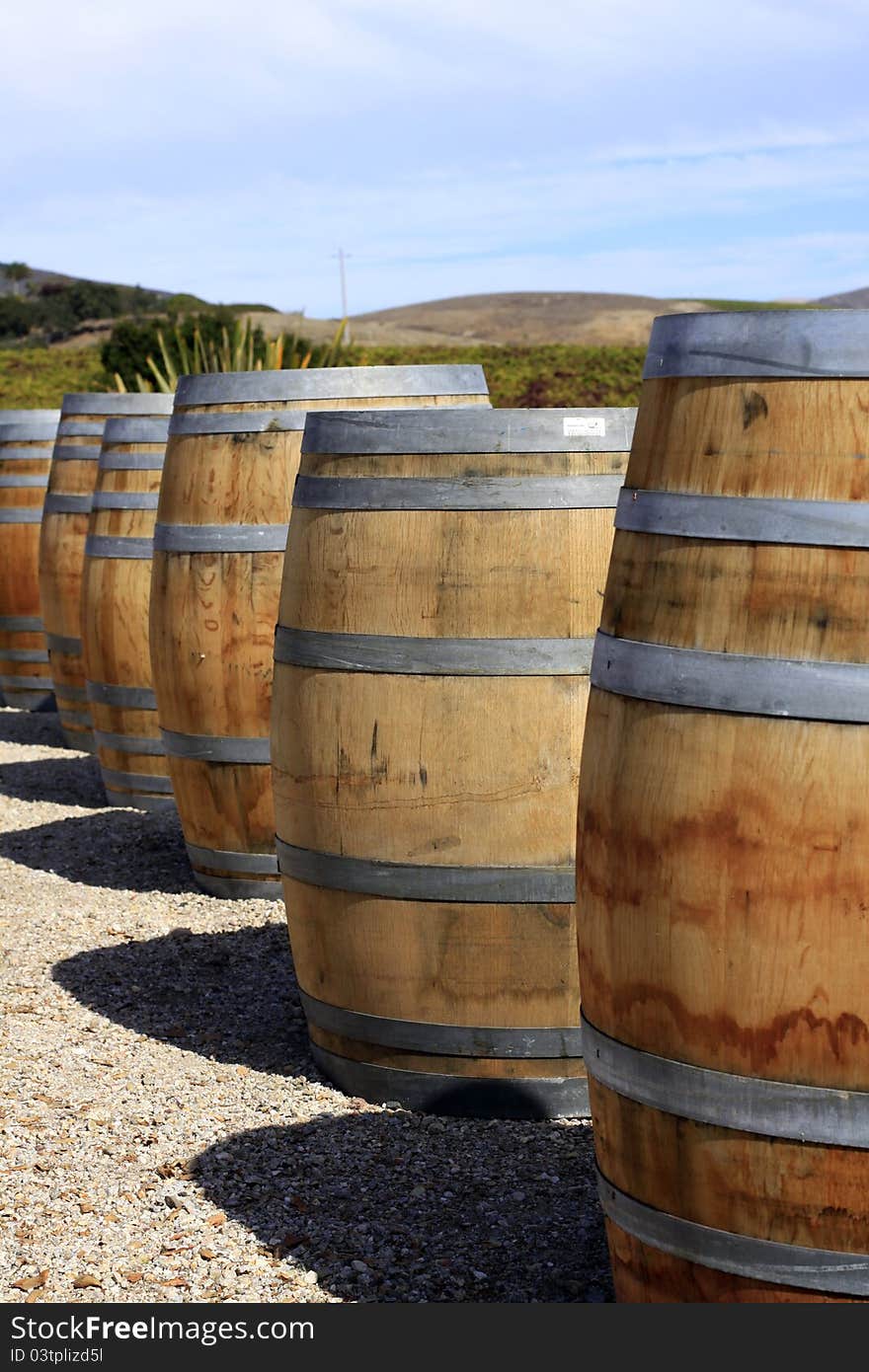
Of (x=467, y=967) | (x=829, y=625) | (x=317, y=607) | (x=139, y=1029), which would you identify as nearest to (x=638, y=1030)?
(x=829, y=625)

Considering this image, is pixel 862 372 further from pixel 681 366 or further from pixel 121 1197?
pixel 121 1197

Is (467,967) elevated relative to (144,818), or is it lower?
elevated

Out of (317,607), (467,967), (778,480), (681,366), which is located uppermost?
(681,366)

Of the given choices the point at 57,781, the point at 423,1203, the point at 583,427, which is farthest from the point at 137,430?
the point at 423,1203

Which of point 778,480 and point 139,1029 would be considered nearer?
point 778,480

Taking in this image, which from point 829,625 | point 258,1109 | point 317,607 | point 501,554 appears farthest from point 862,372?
point 258,1109

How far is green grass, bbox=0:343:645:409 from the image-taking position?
46250mm

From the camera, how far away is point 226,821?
6.29 metres

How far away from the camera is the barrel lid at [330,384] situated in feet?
17.9

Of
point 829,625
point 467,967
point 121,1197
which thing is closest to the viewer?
point 829,625

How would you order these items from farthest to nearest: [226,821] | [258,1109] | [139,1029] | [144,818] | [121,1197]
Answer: [144,818], [226,821], [139,1029], [258,1109], [121,1197]

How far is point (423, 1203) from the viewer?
3777mm

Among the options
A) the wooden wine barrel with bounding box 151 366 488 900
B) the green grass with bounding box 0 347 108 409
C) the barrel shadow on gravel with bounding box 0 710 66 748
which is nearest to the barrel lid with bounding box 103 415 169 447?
the wooden wine barrel with bounding box 151 366 488 900

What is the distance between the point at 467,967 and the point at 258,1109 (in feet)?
2.45
